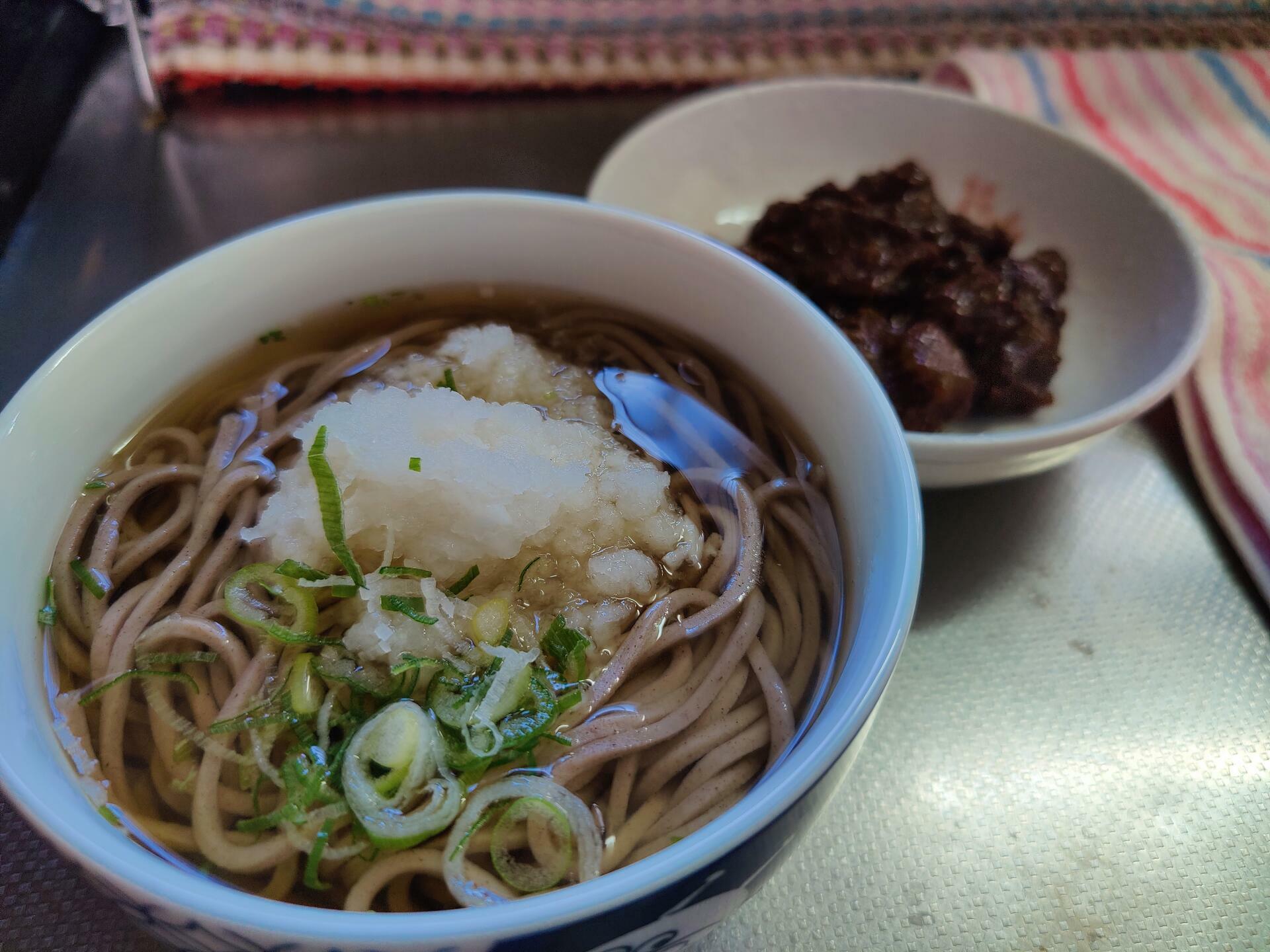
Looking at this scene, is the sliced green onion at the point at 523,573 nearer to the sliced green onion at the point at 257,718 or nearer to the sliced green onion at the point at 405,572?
the sliced green onion at the point at 405,572

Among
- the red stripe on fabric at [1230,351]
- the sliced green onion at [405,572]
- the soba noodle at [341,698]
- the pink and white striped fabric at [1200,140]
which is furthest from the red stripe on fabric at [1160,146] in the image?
the sliced green onion at [405,572]

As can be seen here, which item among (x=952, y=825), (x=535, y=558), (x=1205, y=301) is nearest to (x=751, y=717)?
(x=535, y=558)

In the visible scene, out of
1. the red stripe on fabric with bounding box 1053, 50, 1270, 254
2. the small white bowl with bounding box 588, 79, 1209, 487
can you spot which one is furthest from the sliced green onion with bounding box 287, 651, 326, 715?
the red stripe on fabric with bounding box 1053, 50, 1270, 254

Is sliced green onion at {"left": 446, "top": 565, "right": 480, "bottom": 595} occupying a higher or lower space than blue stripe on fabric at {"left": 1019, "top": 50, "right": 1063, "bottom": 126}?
higher

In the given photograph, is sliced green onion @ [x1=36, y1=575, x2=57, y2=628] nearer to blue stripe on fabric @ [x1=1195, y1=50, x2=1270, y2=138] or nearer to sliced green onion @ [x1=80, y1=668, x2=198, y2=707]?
sliced green onion @ [x1=80, y1=668, x2=198, y2=707]

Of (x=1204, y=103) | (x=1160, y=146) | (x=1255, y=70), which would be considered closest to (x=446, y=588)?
(x=1160, y=146)

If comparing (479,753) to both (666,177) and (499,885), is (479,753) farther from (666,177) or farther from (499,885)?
(666,177)
